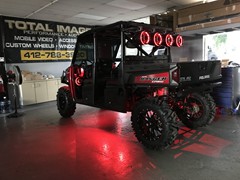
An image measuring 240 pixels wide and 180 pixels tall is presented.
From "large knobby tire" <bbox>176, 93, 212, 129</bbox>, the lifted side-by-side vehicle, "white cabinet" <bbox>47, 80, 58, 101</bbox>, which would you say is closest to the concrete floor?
"large knobby tire" <bbox>176, 93, 212, 129</bbox>

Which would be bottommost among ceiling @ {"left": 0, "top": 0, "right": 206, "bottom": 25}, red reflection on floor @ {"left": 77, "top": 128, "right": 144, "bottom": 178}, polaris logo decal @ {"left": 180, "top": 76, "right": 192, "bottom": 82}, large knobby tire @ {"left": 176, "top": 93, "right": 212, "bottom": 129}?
red reflection on floor @ {"left": 77, "top": 128, "right": 144, "bottom": 178}

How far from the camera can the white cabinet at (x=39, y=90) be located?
22.1 ft

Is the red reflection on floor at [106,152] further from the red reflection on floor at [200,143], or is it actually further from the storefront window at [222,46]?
the storefront window at [222,46]

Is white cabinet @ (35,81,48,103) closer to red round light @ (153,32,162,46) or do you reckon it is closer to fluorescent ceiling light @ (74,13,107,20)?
fluorescent ceiling light @ (74,13,107,20)

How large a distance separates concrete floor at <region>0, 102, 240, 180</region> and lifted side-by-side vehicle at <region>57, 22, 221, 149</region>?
31 cm

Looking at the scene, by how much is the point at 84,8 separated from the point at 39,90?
10.3 feet

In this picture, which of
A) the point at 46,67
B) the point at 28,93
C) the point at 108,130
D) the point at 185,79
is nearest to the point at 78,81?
the point at 108,130

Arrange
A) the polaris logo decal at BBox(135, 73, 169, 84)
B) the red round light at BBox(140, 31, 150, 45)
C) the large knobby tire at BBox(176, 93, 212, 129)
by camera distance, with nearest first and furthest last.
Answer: the polaris logo decal at BBox(135, 73, 169, 84), the red round light at BBox(140, 31, 150, 45), the large knobby tire at BBox(176, 93, 212, 129)

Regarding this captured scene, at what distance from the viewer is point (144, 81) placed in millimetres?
3146

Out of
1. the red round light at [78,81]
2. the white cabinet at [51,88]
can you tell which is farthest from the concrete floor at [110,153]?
the white cabinet at [51,88]

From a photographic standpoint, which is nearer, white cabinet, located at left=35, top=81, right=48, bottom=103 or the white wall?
white cabinet, located at left=35, top=81, right=48, bottom=103

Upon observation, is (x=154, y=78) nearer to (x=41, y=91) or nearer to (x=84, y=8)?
(x=84, y=8)

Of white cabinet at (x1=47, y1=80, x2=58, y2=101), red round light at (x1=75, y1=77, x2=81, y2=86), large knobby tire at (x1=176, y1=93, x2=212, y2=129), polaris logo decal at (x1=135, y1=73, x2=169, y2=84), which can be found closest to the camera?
polaris logo decal at (x1=135, y1=73, x2=169, y2=84)

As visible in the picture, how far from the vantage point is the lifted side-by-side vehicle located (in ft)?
9.75
